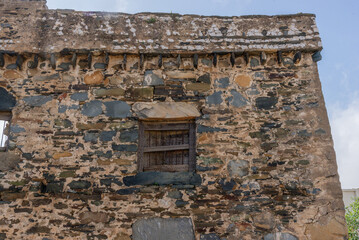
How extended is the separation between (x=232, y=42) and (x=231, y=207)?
7.59 ft

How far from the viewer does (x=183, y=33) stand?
16.6 feet

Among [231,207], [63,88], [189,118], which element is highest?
[63,88]

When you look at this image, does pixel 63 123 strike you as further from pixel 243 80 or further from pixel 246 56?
pixel 246 56

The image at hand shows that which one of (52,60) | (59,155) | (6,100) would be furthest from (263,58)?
(6,100)

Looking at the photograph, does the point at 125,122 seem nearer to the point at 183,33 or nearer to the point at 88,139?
the point at 88,139

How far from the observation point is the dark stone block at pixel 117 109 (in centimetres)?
470

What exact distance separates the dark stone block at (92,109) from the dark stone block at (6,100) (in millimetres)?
972

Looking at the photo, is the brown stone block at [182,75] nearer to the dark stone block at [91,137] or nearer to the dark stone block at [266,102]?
the dark stone block at [266,102]

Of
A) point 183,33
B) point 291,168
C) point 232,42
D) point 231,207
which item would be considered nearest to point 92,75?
point 183,33

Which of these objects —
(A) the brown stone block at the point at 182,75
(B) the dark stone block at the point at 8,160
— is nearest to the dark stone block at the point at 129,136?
(A) the brown stone block at the point at 182,75

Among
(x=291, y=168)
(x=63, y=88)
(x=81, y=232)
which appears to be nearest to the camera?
(x=81, y=232)

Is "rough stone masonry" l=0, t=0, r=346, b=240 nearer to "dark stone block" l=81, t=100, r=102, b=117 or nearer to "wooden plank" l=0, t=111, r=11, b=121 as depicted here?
"dark stone block" l=81, t=100, r=102, b=117

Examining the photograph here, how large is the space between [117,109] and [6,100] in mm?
1528

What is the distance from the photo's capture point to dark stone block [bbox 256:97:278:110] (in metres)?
4.75
